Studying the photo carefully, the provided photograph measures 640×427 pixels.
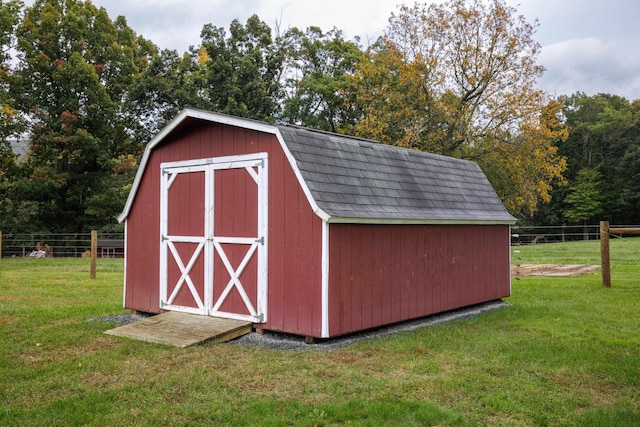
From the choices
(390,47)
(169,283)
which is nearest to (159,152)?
(169,283)

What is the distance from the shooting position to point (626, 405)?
4.49 m

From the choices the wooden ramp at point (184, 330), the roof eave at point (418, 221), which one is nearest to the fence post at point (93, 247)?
the wooden ramp at point (184, 330)

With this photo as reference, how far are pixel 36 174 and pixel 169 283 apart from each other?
68.3ft

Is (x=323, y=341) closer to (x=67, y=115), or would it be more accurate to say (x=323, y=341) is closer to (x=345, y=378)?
(x=345, y=378)

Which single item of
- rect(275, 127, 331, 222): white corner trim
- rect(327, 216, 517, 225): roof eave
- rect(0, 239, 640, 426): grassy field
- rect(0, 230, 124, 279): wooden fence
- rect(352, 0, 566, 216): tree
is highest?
rect(352, 0, 566, 216): tree

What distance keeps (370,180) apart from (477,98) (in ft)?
59.6

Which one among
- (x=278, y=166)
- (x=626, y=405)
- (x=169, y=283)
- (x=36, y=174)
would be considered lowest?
(x=626, y=405)

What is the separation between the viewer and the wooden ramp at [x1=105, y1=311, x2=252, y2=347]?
6.84m

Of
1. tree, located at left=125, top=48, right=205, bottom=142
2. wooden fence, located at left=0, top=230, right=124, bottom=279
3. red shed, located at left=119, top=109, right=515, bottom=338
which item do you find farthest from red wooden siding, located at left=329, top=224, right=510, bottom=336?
tree, located at left=125, top=48, right=205, bottom=142

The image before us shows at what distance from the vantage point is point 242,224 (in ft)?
25.3

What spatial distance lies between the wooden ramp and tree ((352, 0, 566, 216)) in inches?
691

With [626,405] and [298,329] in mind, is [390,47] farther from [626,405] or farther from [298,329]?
[626,405]

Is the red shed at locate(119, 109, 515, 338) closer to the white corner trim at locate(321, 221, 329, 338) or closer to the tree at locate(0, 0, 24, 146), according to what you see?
the white corner trim at locate(321, 221, 329, 338)

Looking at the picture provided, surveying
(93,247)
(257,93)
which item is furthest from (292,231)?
(257,93)
